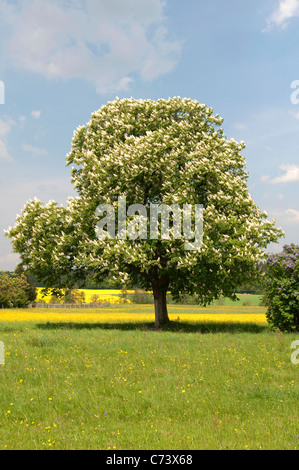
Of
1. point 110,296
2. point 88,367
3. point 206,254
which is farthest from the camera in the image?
point 110,296

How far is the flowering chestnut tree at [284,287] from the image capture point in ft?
80.2

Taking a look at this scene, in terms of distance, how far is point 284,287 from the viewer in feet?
81.0

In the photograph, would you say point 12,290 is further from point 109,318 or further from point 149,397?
point 149,397

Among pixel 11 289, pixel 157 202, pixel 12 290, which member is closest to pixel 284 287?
pixel 157 202

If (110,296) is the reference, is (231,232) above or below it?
above

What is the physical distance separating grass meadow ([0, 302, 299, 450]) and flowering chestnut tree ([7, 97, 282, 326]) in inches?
294

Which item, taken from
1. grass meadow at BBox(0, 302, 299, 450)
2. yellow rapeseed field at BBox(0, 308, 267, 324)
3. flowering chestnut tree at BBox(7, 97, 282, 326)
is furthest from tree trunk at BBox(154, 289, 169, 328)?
grass meadow at BBox(0, 302, 299, 450)

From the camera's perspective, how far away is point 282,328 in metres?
25.0

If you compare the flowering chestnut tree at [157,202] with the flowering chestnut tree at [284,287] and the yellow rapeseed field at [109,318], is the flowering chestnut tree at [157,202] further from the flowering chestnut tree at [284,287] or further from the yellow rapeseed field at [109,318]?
the yellow rapeseed field at [109,318]

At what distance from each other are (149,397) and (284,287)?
16.3m
